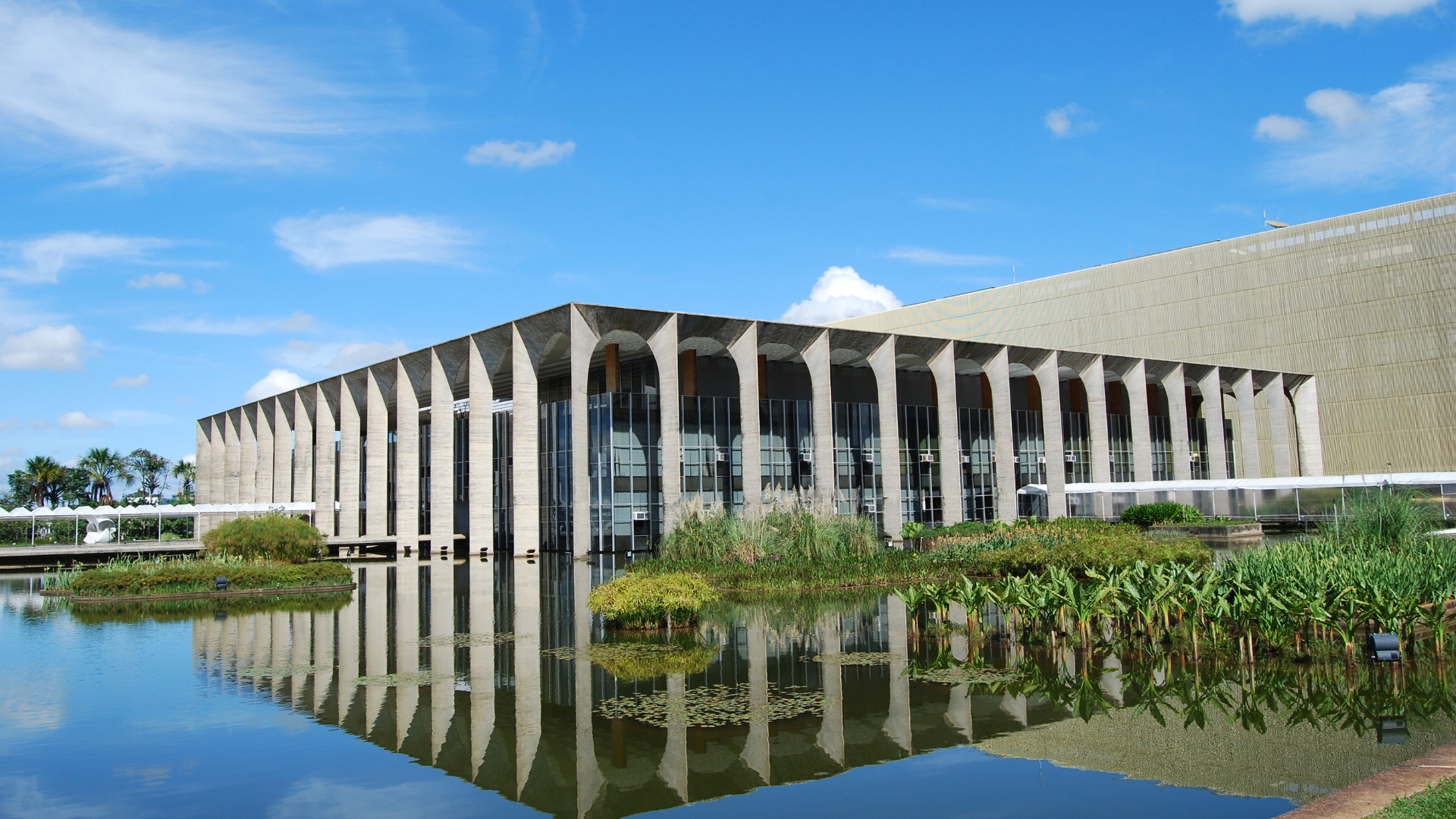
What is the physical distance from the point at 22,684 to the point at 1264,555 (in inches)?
593

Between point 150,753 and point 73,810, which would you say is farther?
point 150,753

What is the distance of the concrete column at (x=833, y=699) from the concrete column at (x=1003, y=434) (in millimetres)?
28916

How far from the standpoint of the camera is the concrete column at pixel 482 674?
7.95 meters

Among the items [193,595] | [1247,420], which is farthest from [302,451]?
[1247,420]

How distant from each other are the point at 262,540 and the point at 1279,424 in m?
49.8

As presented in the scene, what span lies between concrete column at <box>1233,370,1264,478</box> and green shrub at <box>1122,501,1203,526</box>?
51.0 ft

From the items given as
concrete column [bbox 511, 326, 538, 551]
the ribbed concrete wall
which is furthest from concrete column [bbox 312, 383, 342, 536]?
the ribbed concrete wall

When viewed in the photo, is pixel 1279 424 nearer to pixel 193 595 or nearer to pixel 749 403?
pixel 749 403

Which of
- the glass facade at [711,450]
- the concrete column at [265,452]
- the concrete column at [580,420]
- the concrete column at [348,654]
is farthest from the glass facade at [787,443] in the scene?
the concrete column at [265,452]

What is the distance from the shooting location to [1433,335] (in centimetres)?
4909

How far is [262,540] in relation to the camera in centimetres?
2444

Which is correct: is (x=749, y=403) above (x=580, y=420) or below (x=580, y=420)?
above

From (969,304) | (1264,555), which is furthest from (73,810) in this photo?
(969,304)

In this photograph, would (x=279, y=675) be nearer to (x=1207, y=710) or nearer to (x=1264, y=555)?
(x=1207, y=710)
